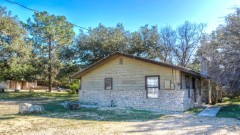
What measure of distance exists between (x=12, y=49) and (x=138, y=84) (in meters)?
17.7

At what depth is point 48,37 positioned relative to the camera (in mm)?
30109

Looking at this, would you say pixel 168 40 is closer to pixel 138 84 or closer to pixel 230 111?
pixel 138 84

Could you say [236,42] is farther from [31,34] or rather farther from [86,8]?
[31,34]

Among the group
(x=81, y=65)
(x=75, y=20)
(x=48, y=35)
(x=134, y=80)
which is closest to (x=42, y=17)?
(x=48, y=35)

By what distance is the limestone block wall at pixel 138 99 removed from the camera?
12.5m

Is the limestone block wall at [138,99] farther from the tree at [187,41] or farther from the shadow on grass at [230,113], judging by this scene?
the tree at [187,41]

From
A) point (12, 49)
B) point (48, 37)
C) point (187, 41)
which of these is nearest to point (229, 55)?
point (12, 49)

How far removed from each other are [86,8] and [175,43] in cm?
2374

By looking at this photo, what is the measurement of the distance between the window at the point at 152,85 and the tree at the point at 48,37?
18074mm

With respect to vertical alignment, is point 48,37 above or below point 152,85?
above

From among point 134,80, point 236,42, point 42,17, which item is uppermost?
point 42,17

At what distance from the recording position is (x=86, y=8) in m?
13.5

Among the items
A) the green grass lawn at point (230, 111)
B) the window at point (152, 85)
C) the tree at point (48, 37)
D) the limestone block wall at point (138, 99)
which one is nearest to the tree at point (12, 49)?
the tree at point (48, 37)

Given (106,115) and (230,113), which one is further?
(230,113)
